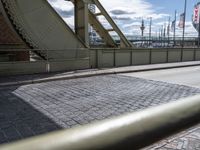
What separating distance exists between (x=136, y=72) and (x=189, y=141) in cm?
1234

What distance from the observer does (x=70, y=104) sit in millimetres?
8109

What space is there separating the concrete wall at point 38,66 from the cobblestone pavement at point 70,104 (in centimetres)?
295

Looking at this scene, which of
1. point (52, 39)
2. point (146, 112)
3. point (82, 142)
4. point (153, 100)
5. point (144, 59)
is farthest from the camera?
point (144, 59)

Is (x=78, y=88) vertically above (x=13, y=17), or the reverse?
(x=13, y=17)

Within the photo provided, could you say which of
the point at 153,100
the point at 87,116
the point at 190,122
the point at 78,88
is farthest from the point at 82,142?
the point at 78,88

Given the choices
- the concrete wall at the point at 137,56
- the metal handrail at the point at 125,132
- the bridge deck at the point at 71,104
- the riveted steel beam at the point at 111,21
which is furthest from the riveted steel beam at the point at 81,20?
the metal handrail at the point at 125,132

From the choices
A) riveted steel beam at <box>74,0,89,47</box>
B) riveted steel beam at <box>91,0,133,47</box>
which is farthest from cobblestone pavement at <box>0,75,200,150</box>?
riveted steel beam at <box>91,0,133,47</box>

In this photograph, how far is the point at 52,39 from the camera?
1716 cm

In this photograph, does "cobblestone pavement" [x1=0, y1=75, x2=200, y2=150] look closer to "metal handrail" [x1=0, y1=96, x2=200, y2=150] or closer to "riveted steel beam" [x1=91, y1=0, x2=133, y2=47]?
"metal handrail" [x1=0, y1=96, x2=200, y2=150]

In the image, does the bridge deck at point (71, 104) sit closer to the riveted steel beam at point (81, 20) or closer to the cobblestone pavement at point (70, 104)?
the cobblestone pavement at point (70, 104)

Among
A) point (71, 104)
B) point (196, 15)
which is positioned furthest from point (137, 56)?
point (196, 15)

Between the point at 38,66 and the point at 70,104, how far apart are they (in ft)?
25.4

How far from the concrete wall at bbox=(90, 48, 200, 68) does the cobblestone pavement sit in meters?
6.58

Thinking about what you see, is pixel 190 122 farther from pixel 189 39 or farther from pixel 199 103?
pixel 189 39
